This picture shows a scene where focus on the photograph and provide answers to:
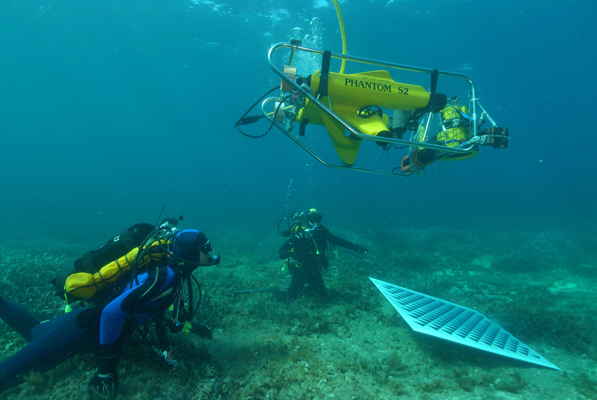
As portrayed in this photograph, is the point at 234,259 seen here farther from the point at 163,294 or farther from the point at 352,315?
the point at 163,294

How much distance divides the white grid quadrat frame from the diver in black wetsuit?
1778mm

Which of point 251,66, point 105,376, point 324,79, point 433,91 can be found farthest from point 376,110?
point 251,66

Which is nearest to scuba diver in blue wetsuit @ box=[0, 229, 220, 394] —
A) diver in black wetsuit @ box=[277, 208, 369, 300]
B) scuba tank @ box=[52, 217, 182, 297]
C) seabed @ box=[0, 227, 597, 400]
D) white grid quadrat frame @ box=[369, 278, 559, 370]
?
scuba tank @ box=[52, 217, 182, 297]

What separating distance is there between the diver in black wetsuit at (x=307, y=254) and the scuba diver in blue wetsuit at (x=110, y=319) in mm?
3478

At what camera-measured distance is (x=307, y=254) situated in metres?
6.94

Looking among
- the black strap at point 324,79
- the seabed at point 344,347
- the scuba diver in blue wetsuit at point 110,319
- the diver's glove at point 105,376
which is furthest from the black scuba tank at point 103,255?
the black strap at point 324,79

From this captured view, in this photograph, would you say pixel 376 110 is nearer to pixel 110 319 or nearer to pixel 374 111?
pixel 374 111

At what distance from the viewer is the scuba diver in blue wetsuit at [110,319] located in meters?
2.73

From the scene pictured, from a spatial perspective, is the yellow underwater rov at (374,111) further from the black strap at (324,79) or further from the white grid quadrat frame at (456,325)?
the white grid quadrat frame at (456,325)

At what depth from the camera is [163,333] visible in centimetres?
346

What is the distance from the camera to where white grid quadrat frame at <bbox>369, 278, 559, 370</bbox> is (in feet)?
A: 13.0

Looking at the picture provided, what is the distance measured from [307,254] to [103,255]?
15.5 ft

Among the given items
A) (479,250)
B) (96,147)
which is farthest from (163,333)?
(96,147)

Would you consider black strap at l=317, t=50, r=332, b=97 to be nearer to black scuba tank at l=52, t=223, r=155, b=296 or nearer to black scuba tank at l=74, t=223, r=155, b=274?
black scuba tank at l=52, t=223, r=155, b=296
